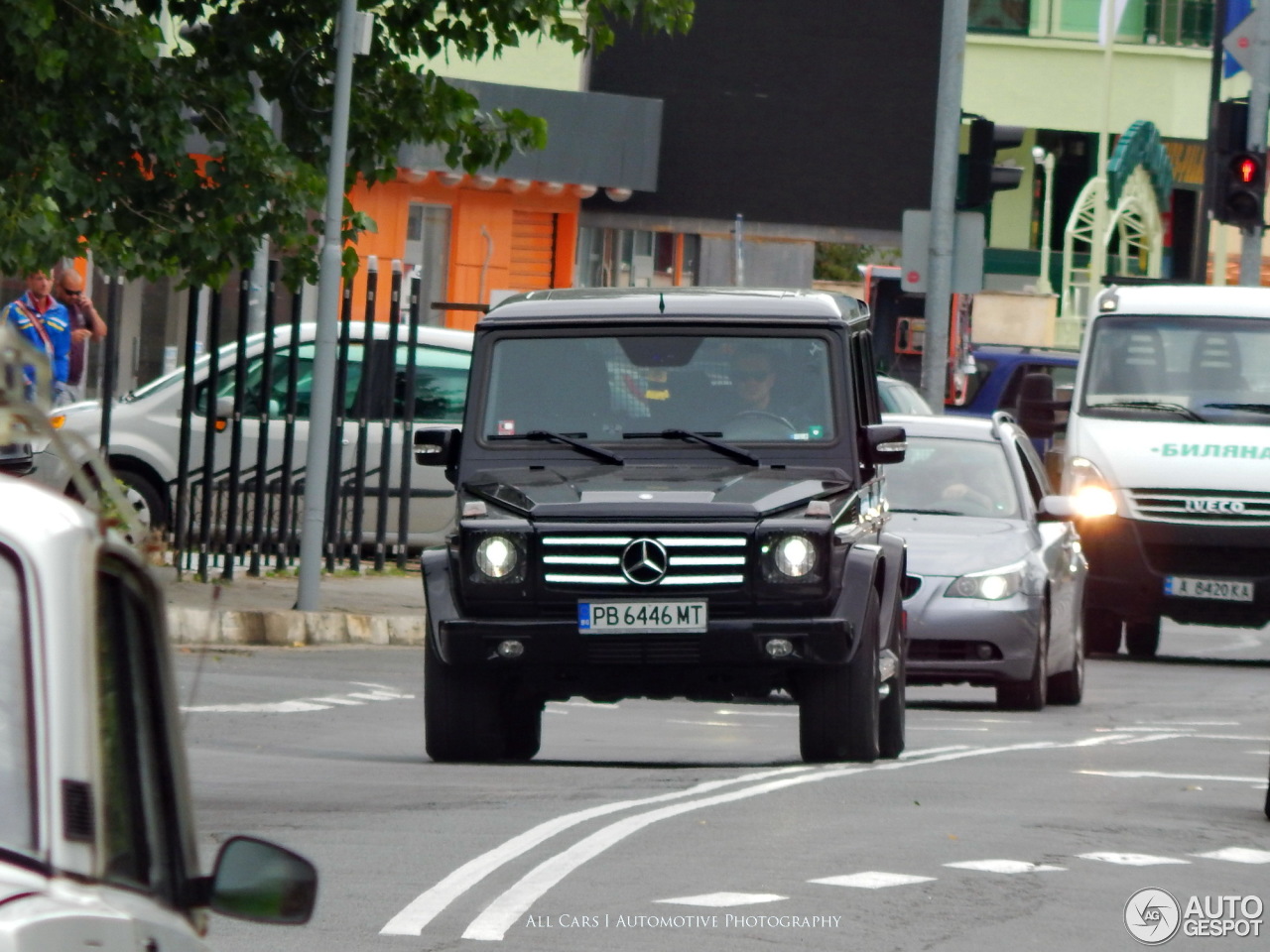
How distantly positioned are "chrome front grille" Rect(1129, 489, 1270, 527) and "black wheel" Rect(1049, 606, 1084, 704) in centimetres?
312

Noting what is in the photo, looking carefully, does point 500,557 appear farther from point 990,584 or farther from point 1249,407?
point 1249,407

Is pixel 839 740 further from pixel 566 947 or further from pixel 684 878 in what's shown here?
pixel 566 947

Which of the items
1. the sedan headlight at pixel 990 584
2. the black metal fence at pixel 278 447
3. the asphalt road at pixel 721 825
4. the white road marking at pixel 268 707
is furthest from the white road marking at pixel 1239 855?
the black metal fence at pixel 278 447

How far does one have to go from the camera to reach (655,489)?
11.1m

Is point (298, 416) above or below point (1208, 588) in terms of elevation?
above

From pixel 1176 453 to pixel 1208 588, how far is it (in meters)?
1.00

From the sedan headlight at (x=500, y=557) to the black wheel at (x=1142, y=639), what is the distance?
10.9 metres

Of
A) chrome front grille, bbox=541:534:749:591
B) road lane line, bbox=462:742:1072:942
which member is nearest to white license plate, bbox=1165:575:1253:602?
road lane line, bbox=462:742:1072:942

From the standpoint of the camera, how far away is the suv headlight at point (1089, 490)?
19.8 m

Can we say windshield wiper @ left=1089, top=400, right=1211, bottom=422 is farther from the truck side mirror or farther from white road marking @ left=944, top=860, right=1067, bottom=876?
white road marking @ left=944, top=860, right=1067, bottom=876

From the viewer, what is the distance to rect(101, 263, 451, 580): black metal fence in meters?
19.1

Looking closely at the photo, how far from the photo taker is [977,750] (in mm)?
12875

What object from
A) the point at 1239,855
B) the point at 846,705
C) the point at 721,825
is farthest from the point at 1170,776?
the point at 721,825

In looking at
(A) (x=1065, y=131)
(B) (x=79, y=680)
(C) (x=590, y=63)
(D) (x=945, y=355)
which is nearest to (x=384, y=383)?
(D) (x=945, y=355)
